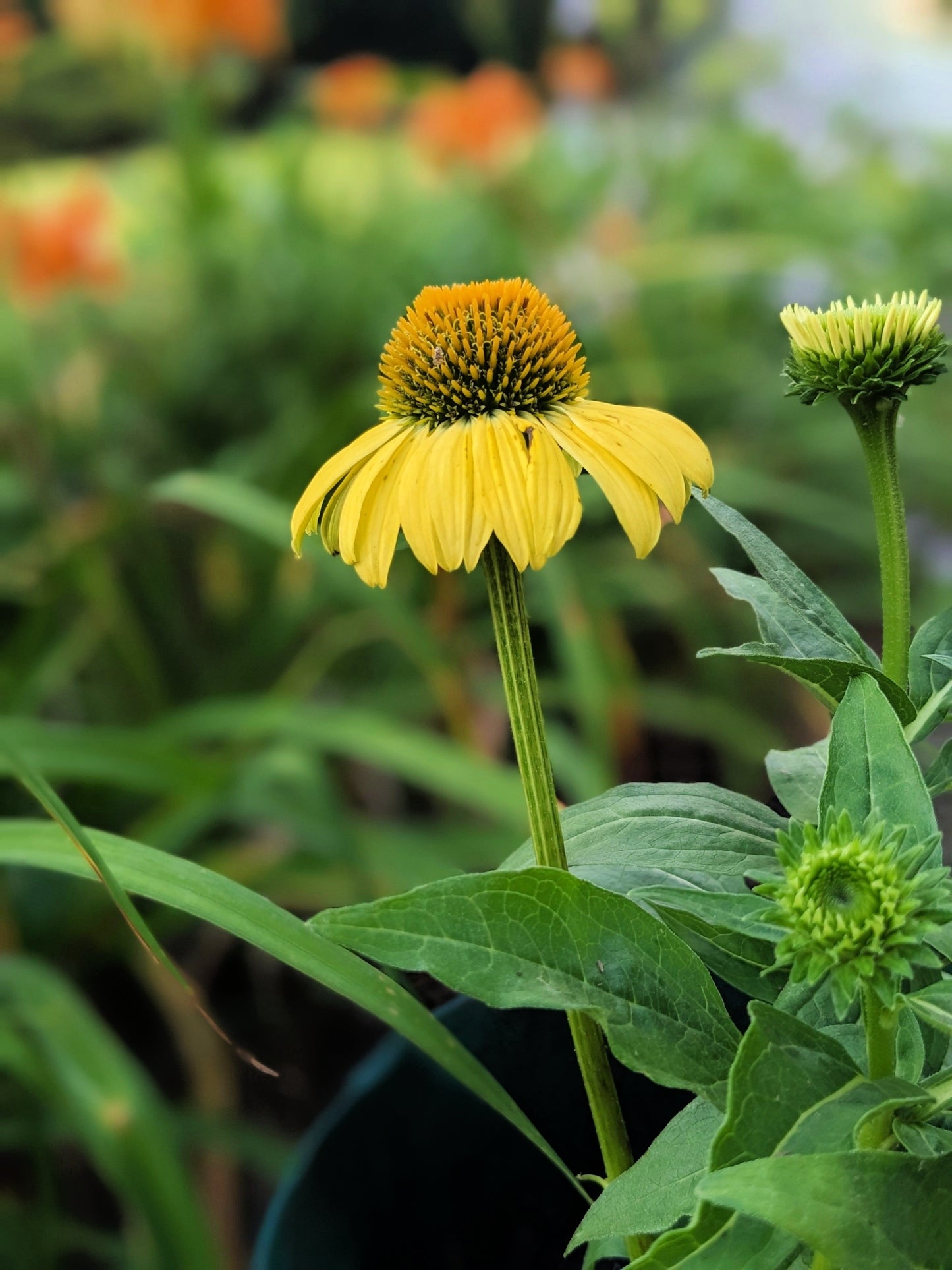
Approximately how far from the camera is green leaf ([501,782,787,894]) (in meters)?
0.23

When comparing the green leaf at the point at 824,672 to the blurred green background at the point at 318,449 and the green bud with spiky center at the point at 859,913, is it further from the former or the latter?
the blurred green background at the point at 318,449

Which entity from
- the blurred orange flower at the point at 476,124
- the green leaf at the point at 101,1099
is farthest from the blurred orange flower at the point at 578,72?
the green leaf at the point at 101,1099

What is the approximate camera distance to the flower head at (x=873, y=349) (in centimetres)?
24

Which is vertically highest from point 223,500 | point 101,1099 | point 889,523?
point 223,500

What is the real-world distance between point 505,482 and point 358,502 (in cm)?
3

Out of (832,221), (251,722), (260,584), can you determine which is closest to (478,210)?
(832,221)

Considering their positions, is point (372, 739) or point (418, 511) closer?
point (418, 511)

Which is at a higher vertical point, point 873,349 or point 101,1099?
point 873,349

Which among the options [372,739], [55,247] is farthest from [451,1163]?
[55,247]

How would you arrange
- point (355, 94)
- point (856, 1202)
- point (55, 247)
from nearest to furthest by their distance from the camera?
point (856, 1202) < point (55, 247) < point (355, 94)

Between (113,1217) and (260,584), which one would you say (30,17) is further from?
(113,1217)

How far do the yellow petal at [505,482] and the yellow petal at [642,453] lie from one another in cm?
2

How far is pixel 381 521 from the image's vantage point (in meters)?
0.23

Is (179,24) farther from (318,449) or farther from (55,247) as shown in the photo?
(318,449)
